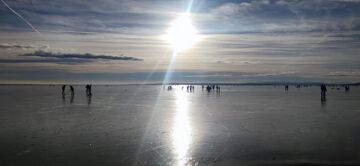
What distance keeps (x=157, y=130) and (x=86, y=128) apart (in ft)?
10.2

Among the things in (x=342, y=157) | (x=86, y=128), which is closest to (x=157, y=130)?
(x=86, y=128)

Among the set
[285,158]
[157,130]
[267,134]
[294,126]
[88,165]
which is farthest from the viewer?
[294,126]

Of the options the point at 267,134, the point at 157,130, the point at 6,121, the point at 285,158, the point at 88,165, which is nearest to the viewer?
the point at 88,165

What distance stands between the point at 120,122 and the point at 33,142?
6.83 meters

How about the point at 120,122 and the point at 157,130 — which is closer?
the point at 157,130

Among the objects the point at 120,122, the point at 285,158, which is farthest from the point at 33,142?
the point at 285,158

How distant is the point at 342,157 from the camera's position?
36.5 feet

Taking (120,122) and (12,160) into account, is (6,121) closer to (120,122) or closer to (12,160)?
(120,122)

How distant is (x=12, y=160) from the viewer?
1065cm

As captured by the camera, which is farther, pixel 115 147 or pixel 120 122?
pixel 120 122

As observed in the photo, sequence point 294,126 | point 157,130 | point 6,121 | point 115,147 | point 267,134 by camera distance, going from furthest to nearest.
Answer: point 6,121
point 294,126
point 157,130
point 267,134
point 115,147

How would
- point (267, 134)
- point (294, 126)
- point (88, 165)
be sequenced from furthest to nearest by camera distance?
point (294, 126) → point (267, 134) → point (88, 165)

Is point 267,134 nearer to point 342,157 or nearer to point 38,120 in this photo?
point 342,157

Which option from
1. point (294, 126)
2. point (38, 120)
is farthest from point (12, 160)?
point (294, 126)
